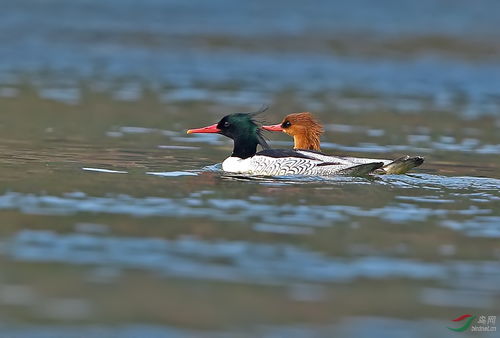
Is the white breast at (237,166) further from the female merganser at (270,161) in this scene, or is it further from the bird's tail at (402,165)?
the bird's tail at (402,165)

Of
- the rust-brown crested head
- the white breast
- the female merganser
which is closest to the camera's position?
the female merganser

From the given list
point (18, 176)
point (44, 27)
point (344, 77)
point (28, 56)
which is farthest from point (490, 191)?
point (44, 27)

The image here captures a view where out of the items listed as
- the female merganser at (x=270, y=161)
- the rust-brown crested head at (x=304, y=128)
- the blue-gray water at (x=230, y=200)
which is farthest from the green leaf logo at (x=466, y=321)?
the rust-brown crested head at (x=304, y=128)

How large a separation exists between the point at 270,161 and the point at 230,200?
2.13 meters

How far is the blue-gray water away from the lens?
8.97 meters

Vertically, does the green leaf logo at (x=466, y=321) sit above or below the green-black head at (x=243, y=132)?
below

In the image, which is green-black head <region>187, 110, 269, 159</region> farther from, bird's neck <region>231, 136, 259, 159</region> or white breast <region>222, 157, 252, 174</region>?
white breast <region>222, 157, 252, 174</region>

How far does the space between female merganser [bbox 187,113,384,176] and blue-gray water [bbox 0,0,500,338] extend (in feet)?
0.61

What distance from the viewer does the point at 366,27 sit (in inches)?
1358

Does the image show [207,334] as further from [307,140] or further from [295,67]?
[295,67]

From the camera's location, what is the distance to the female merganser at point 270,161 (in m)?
14.8

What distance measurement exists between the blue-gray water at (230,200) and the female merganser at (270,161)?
19 centimetres

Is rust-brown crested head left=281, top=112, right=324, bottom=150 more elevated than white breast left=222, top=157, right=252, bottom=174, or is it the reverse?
rust-brown crested head left=281, top=112, right=324, bottom=150

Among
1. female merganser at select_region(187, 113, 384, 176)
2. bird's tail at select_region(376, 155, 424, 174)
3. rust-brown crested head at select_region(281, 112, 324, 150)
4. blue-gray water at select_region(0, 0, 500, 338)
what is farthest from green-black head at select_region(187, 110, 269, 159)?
bird's tail at select_region(376, 155, 424, 174)
